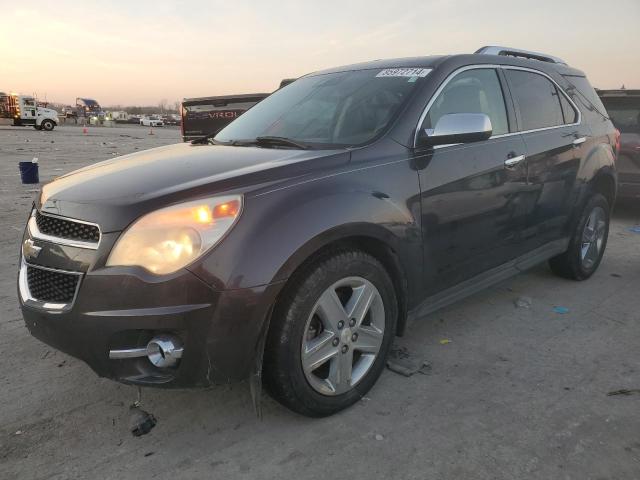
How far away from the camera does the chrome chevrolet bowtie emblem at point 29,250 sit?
2.37m

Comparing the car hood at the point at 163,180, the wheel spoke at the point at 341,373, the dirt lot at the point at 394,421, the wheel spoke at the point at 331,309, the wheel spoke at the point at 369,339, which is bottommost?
the dirt lot at the point at 394,421

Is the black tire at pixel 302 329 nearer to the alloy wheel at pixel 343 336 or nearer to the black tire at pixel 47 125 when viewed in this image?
the alloy wheel at pixel 343 336

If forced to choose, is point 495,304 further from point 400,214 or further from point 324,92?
point 324,92

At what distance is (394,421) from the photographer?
2529mm

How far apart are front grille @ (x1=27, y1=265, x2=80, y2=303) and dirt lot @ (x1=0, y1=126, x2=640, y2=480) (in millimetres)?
675

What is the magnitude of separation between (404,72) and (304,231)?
1.55 meters

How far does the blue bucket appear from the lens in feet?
32.4

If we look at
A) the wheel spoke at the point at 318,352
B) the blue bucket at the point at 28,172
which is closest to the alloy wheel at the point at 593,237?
the wheel spoke at the point at 318,352

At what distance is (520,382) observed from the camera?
2.90 metres

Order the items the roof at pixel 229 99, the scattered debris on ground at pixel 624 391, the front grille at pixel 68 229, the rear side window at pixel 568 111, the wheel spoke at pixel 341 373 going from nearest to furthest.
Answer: the front grille at pixel 68 229
the wheel spoke at pixel 341 373
the scattered debris on ground at pixel 624 391
the rear side window at pixel 568 111
the roof at pixel 229 99

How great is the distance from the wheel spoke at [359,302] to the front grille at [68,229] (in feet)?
3.95

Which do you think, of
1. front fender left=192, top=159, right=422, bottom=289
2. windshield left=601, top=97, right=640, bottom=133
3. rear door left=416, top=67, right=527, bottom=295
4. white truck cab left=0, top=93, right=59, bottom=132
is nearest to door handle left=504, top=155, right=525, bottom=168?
rear door left=416, top=67, right=527, bottom=295

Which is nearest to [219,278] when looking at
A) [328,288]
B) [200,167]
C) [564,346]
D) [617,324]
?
[328,288]

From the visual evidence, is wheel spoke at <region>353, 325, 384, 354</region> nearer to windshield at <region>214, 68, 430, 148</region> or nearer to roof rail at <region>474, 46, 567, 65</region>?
windshield at <region>214, 68, 430, 148</region>
